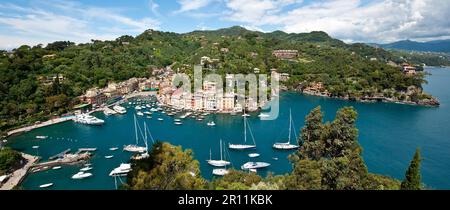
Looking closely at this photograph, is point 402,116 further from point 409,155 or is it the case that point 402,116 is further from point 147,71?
point 147,71

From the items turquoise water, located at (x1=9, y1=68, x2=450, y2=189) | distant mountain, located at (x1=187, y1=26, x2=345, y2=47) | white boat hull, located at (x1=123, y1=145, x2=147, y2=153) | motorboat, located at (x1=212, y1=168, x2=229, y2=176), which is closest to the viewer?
motorboat, located at (x1=212, y1=168, x2=229, y2=176)

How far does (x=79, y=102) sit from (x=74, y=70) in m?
5.36

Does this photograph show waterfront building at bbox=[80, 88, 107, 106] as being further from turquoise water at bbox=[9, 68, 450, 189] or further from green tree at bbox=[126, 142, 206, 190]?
green tree at bbox=[126, 142, 206, 190]

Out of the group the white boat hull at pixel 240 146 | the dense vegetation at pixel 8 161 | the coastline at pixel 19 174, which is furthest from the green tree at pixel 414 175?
the dense vegetation at pixel 8 161

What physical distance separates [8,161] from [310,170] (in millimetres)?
10276

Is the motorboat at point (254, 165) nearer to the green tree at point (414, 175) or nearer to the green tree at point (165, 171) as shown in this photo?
the green tree at point (414, 175)

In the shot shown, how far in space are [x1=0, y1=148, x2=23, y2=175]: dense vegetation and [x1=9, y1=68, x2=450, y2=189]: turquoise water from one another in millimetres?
824

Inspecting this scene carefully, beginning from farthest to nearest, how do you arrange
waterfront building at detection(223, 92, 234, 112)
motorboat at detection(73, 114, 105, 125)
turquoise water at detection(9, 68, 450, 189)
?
waterfront building at detection(223, 92, 234, 112) < motorboat at detection(73, 114, 105, 125) < turquoise water at detection(9, 68, 450, 189)


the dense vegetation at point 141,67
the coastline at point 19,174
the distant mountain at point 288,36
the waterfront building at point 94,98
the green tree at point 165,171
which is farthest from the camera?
the distant mountain at point 288,36

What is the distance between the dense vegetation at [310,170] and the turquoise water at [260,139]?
4182mm

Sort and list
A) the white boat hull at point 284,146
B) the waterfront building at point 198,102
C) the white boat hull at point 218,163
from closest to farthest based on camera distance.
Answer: the white boat hull at point 218,163 < the white boat hull at point 284,146 < the waterfront building at point 198,102

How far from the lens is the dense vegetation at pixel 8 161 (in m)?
10.3

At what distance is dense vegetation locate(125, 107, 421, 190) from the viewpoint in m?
3.52

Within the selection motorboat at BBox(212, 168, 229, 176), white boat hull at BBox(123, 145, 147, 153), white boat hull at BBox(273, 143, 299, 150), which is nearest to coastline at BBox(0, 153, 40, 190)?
white boat hull at BBox(123, 145, 147, 153)
